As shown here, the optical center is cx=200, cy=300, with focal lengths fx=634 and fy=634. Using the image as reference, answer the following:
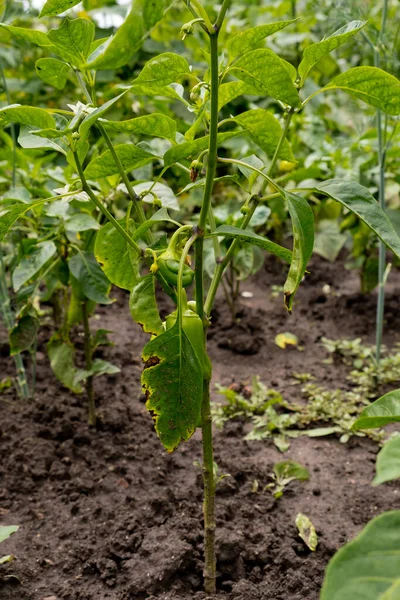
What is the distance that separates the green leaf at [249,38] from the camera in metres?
0.95

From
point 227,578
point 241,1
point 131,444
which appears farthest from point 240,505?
A: point 241,1

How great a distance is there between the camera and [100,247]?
1225mm

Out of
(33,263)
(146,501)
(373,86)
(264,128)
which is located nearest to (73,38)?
(264,128)

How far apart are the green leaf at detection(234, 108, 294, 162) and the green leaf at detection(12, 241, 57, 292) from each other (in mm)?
782

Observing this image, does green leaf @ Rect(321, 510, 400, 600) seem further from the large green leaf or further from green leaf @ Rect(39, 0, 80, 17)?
green leaf @ Rect(39, 0, 80, 17)

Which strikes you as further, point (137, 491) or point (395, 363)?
point (395, 363)

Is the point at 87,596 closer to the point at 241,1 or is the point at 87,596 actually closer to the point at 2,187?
the point at 2,187

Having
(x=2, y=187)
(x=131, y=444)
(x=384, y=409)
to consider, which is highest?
(x=384, y=409)

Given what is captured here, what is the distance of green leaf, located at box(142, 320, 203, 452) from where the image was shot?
1016mm

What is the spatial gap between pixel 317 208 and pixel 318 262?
48cm

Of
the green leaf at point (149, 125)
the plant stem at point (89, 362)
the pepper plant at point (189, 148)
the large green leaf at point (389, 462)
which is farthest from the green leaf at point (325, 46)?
the plant stem at point (89, 362)

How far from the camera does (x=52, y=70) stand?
1086 mm

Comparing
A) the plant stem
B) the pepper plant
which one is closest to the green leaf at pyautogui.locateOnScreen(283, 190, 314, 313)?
the pepper plant

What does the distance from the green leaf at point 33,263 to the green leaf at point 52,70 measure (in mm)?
673
